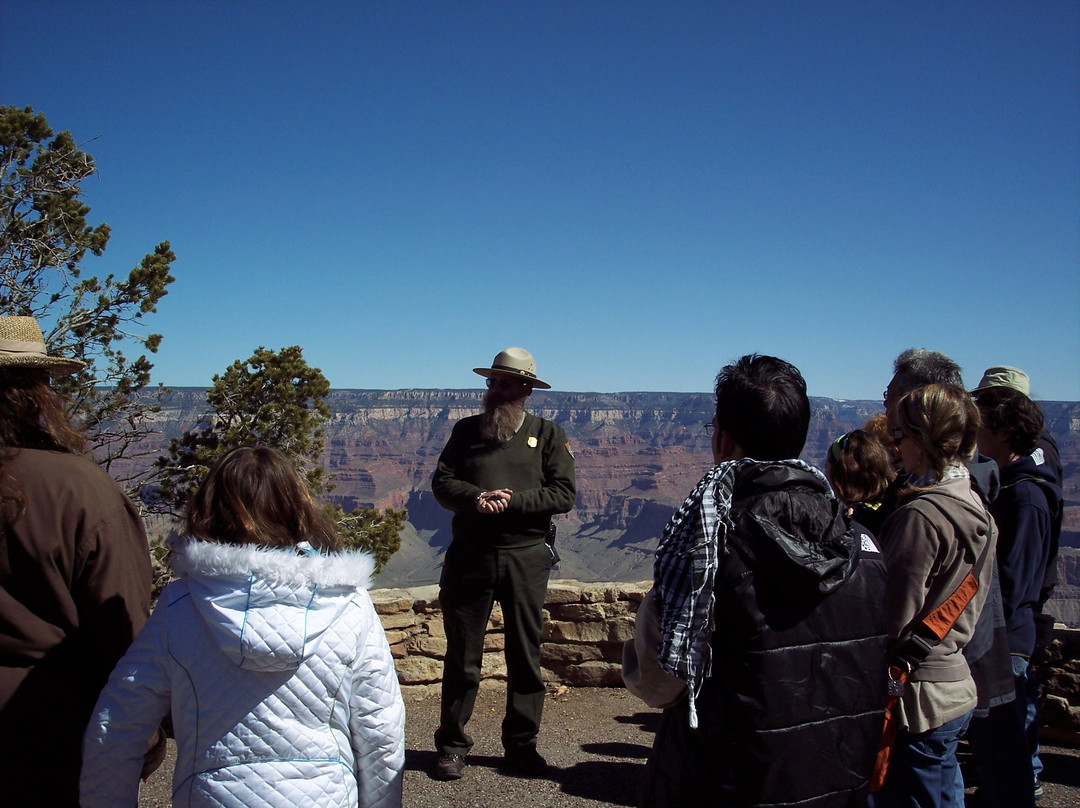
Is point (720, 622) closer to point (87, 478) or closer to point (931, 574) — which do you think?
point (931, 574)

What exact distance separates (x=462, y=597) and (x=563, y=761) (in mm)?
1116

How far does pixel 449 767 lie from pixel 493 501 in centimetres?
132

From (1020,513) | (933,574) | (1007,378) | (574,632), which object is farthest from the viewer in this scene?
(574,632)

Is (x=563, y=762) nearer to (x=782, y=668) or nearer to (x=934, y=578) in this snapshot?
(x=934, y=578)

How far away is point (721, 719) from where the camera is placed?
170 cm

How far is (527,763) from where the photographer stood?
13.0 ft

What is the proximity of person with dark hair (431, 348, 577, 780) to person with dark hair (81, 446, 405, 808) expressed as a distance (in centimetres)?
202

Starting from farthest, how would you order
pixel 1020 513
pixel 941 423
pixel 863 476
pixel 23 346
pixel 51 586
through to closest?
pixel 1020 513, pixel 863 476, pixel 941 423, pixel 23 346, pixel 51 586

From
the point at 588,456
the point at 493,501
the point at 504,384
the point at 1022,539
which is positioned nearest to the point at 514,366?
the point at 504,384

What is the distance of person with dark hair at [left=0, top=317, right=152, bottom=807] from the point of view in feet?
5.79

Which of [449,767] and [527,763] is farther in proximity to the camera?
[527,763]

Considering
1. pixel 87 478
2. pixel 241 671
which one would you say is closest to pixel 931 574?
pixel 241 671

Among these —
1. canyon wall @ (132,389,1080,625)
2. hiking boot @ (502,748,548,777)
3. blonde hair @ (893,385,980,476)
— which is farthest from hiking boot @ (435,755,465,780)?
canyon wall @ (132,389,1080,625)

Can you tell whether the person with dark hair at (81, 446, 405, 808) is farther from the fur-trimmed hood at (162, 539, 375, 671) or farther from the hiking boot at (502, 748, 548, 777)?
the hiking boot at (502, 748, 548, 777)
